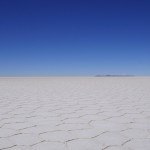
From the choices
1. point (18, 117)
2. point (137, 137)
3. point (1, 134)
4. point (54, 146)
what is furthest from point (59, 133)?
point (18, 117)

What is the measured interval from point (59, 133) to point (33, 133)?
9.8 inches

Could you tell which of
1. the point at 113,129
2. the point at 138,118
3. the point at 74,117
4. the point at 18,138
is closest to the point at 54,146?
the point at 18,138

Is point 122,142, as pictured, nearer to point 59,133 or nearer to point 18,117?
point 59,133

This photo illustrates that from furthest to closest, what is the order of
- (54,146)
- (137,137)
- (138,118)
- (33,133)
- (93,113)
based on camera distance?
(93,113) < (138,118) < (33,133) < (137,137) < (54,146)

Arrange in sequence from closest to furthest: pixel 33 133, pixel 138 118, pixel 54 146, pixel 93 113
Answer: pixel 54 146
pixel 33 133
pixel 138 118
pixel 93 113

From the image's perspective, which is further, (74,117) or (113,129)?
(74,117)

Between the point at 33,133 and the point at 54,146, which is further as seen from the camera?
the point at 33,133

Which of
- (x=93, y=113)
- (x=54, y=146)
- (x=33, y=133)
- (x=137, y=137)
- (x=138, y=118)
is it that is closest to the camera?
(x=54, y=146)

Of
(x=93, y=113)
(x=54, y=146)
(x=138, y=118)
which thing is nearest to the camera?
(x=54, y=146)

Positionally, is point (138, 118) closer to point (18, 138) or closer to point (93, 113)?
point (93, 113)

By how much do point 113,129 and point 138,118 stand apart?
635 millimetres

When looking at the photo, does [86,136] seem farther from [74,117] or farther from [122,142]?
[74,117]

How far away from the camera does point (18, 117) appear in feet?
9.43

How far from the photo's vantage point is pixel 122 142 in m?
1.87
